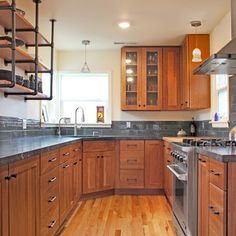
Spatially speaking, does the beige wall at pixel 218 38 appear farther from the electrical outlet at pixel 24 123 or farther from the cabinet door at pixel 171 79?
the electrical outlet at pixel 24 123

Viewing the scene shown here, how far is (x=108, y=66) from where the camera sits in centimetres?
611

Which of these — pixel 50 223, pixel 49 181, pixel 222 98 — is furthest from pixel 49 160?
pixel 222 98

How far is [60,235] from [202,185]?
156 cm

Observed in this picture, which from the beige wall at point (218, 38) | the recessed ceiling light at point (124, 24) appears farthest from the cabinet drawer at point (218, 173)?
the recessed ceiling light at point (124, 24)

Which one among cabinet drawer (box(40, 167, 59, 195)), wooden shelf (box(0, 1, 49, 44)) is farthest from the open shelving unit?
cabinet drawer (box(40, 167, 59, 195))

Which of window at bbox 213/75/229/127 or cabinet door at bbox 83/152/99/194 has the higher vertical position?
window at bbox 213/75/229/127

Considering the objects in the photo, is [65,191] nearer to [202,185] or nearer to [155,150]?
[202,185]

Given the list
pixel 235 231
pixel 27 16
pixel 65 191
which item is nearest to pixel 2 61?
pixel 27 16

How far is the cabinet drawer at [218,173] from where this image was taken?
2.14 meters

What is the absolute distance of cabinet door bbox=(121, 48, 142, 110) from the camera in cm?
579

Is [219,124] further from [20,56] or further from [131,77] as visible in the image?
[20,56]

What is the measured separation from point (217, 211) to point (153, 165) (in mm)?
3203

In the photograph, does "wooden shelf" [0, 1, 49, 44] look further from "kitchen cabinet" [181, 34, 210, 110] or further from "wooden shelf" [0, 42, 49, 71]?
"kitchen cabinet" [181, 34, 210, 110]

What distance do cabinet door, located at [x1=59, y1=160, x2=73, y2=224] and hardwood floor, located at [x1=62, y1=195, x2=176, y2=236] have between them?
18cm
